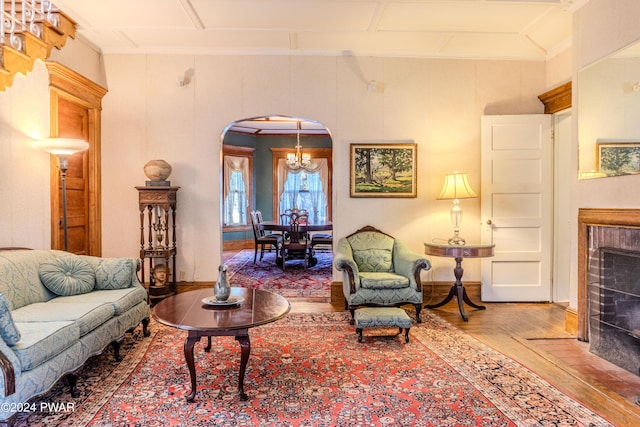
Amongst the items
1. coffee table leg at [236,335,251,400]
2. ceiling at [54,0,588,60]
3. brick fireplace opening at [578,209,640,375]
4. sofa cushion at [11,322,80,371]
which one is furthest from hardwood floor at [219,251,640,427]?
ceiling at [54,0,588,60]

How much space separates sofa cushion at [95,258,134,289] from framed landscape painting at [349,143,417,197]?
2.68 m

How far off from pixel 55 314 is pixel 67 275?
0.75 metres

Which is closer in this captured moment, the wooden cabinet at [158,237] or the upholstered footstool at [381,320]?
the upholstered footstool at [381,320]

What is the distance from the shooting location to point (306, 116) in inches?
195

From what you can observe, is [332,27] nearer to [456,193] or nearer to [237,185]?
[456,193]

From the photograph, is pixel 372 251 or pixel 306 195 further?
pixel 306 195

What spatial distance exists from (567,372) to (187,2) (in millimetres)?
4512

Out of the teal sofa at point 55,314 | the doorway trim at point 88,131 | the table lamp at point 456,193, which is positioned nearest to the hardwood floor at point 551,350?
the table lamp at point 456,193

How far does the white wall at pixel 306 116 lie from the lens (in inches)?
194

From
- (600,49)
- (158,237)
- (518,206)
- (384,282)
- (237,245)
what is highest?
(600,49)

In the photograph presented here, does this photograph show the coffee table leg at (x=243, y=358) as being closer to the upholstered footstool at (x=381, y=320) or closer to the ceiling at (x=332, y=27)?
the upholstered footstool at (x=381, y=320)

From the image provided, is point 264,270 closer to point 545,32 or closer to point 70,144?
point 70,144

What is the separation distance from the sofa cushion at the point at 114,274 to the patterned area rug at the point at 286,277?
6.97 feet

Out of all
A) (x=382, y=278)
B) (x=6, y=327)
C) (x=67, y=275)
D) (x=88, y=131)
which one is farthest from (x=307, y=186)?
(x=6, y=327)
